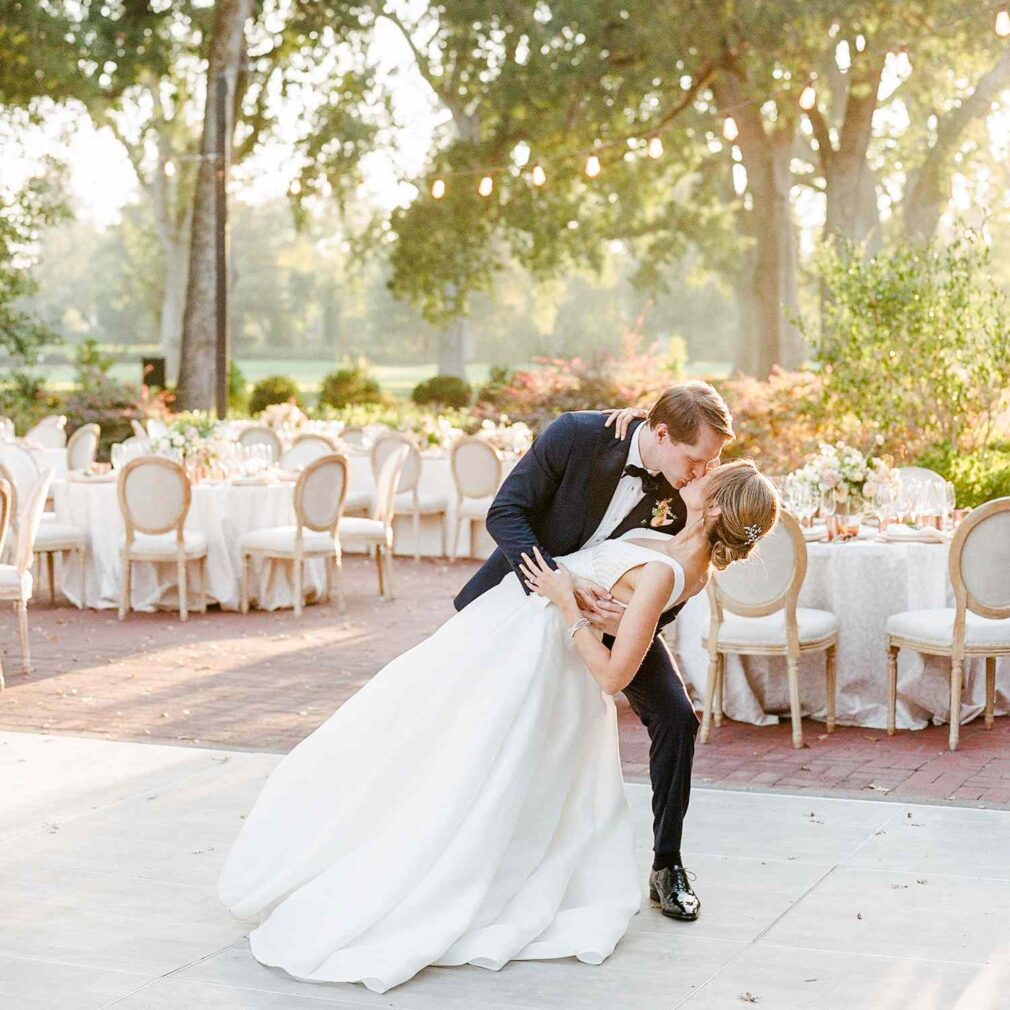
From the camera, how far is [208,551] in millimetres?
11391

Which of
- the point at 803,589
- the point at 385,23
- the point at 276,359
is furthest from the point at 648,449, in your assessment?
the point at 276,359

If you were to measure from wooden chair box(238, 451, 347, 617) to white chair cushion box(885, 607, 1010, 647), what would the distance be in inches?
184

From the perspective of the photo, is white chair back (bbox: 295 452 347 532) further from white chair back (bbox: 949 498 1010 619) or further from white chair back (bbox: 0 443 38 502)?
white chair back (bbox: 949 498 1010 619)

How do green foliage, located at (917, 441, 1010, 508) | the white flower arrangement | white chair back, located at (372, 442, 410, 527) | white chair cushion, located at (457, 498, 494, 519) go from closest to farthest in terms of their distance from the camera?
the white flower arrangement < green foliage, located at (917, 441, 1010, 508) < white chair back, located at (372, 442, 410, 527) < white chair cushion, located at (457, 498, 494, 519)

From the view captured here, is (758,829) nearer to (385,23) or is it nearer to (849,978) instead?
(849,978)

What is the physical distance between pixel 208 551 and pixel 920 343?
6.39 meters

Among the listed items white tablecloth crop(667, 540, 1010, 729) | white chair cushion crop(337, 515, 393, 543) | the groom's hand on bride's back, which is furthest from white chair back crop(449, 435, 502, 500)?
the groom's hand on bride's back

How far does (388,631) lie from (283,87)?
1809 cm

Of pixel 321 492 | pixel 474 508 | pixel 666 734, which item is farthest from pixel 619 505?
pixel 474 508

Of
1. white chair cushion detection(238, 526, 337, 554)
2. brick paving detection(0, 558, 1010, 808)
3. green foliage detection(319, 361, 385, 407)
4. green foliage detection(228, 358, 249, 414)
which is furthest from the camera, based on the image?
green foliage detection(228, 358, 249, 414)

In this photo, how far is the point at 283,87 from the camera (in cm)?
2652

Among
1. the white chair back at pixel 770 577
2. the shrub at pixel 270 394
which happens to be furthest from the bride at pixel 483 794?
the shrub at pixel 270 394

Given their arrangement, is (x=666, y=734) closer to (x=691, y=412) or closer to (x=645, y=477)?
(x=645, y=477)

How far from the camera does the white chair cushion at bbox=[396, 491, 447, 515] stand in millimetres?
14305
